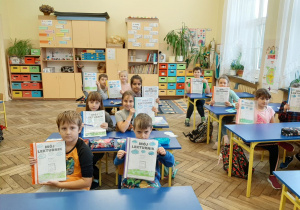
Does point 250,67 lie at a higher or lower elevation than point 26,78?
higher

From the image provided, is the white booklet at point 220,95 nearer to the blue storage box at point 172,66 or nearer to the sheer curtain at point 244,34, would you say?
the sheer curtain at point 244,34

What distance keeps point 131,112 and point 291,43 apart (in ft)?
10.3

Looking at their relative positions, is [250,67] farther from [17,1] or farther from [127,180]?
[17,1]

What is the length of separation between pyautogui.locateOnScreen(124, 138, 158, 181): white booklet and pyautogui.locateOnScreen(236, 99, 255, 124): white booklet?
1646 mm

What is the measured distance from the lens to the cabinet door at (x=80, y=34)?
703 centimetres

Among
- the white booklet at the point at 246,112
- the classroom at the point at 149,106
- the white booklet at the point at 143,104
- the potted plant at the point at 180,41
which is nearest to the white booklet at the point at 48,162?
the classroom at the point at 149,106

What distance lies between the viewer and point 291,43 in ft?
13.0

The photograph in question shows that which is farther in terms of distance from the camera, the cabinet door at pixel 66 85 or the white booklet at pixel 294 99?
the cabinet door at pixel 66 85

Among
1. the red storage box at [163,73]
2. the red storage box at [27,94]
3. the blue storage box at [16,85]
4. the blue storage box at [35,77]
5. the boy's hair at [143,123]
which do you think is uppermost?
the red storage box at [163,73]

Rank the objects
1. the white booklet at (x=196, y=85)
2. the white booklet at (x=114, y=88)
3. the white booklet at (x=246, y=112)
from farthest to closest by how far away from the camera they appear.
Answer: the white booklet at (x=196, y=85) → the white booklet at (x=114, y=88) → the white booklet at (x=246, y=112)

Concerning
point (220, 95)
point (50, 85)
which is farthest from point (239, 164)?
point (50, 85)

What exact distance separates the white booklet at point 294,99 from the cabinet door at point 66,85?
6.06 metres

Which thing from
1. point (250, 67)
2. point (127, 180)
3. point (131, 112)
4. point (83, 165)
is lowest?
point (127, 180)

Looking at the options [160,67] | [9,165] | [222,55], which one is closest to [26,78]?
[160,67]
